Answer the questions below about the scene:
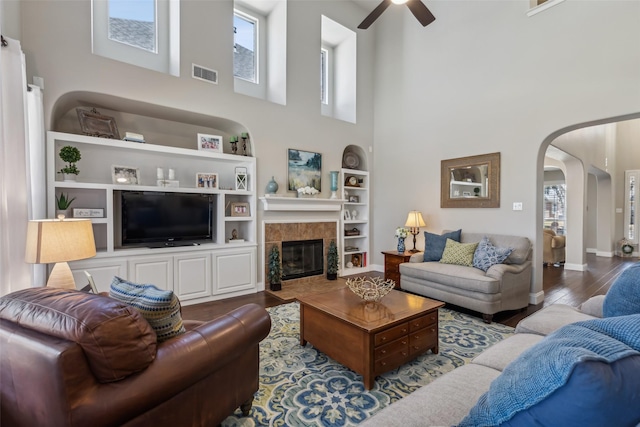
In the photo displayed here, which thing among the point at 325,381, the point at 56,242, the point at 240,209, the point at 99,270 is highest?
the point at 240,209

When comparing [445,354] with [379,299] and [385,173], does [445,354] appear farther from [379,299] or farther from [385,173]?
[385,173]

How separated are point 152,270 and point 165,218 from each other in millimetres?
671

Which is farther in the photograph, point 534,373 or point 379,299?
point 379,299

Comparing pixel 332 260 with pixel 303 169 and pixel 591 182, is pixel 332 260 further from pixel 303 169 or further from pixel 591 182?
pixel 591 182

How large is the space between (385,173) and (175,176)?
12.3 feet

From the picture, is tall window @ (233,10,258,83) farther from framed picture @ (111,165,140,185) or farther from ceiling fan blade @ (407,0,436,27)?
ceiling fan blade @ (407,0,436,27)

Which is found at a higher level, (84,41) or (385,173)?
(84,41)

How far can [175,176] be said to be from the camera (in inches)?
168

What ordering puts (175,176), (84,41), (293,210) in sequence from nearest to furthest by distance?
(84,41)
(175,176)
(293,210)

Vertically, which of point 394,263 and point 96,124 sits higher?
point 96,124

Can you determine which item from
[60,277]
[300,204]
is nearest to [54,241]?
[60,277]

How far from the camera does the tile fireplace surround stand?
4.78 m

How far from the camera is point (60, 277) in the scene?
7.53 ft

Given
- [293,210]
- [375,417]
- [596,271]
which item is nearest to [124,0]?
[293,210]
